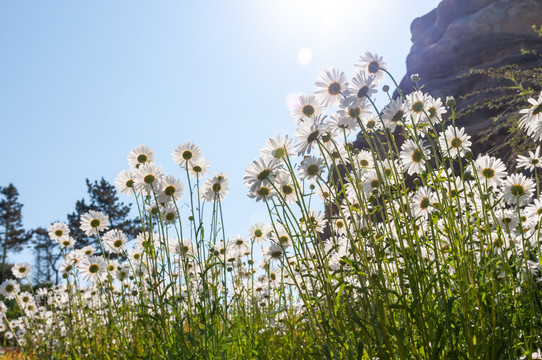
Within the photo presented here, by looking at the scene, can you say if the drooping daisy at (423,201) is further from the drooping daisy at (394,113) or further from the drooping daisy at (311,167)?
the drooping daisy at (311,167)

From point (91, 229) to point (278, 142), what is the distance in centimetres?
246

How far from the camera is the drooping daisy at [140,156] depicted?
10.4ft

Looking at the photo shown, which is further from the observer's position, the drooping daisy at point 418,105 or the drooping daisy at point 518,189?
the drooping daisy at point 518,189

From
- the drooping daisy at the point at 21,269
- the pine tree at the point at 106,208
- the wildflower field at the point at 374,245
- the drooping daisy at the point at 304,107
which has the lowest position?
the wildflower field at the point at 374,245

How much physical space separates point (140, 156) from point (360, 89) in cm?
199

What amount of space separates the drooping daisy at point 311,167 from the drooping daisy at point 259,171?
0.54ft

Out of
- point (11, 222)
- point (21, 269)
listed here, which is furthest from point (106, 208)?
point (21, 269)

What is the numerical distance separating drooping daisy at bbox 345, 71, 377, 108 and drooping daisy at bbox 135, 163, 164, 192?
158cm

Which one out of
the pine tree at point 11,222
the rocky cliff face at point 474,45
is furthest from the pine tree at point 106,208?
the rocky cliff face at point 474,45

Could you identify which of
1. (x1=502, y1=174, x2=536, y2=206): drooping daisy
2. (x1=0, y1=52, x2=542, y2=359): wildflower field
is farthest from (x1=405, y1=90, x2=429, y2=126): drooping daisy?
(x1=502, y1=174, x2=536, y2=206): drooping daisy

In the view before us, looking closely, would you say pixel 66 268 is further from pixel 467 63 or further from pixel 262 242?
pixel 467 63

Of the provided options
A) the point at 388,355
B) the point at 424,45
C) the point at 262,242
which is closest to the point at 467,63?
the point at 424,45

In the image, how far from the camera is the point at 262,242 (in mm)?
4012

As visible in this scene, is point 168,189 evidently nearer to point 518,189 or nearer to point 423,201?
point 423,201
